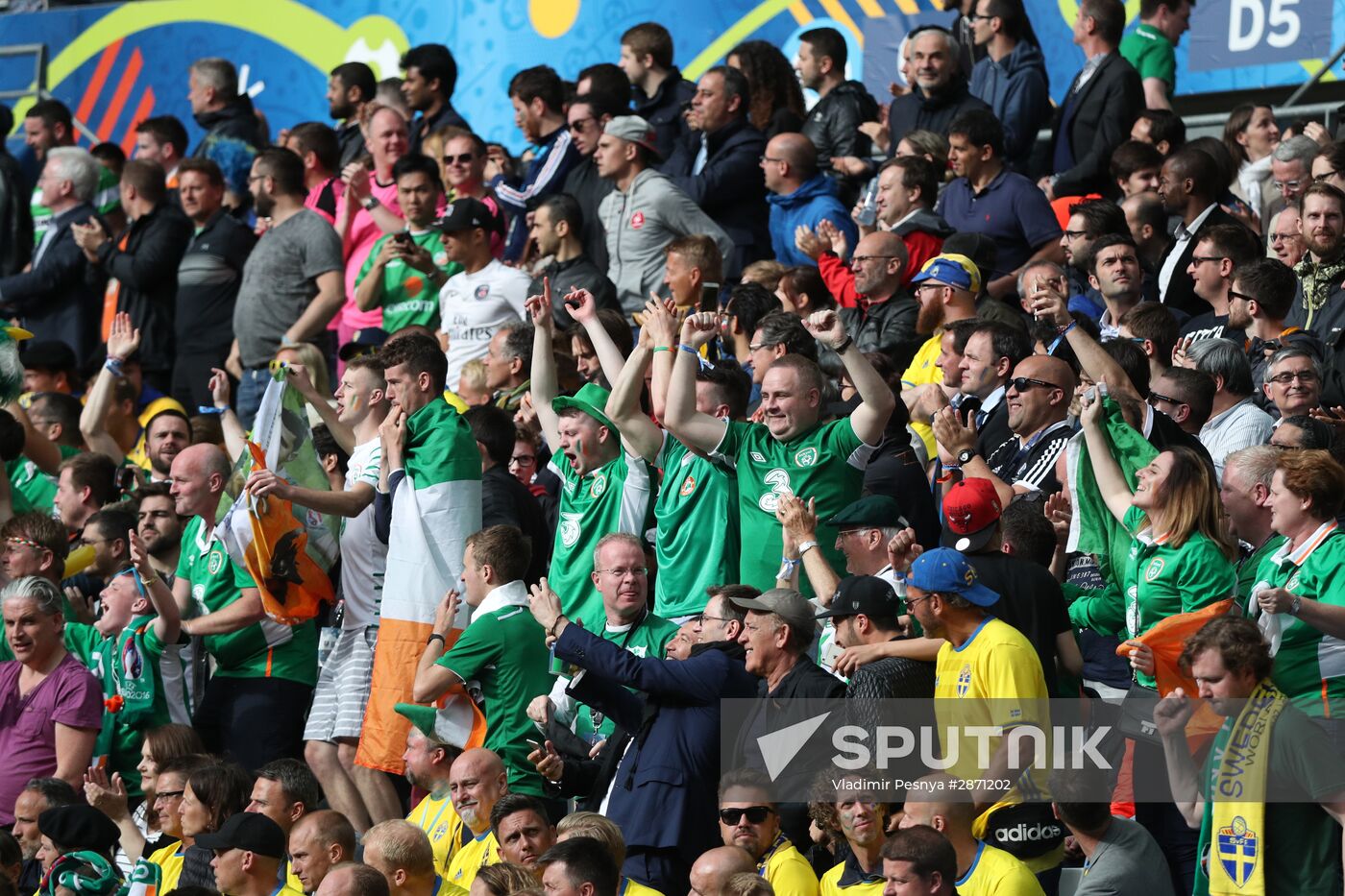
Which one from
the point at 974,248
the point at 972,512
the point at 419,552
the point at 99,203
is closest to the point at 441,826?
the point at 419,552

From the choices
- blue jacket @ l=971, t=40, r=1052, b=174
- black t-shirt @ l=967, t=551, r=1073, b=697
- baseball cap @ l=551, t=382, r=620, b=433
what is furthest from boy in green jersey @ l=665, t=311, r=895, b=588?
blue jacket @ l=971, t=40, r=1052, b=174

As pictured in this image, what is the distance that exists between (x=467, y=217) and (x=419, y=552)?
10.7 feet

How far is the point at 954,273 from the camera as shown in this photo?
1037cm

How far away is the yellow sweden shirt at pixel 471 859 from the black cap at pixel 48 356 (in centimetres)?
589

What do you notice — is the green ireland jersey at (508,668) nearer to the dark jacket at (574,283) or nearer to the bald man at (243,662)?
the bald man at (243,662)

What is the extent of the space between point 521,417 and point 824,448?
2199 mm

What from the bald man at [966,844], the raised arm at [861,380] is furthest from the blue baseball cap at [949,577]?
the raised arm at [861,380]

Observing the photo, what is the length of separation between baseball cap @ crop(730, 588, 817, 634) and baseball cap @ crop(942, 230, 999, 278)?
3.31 meters

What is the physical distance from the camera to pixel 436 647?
9.09m

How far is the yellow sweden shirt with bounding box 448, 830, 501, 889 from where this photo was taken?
27.5 ft

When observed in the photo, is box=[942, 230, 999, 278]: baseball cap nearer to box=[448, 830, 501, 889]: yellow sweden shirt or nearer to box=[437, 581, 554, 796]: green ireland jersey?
box=[437, 581, 554, 796]: green ireland jersey

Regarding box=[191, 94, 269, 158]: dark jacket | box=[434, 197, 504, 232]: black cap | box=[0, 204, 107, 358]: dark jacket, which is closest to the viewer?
box=[434, 197, 504, 232]: black cap

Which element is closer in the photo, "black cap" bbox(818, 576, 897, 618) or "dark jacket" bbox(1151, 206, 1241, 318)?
"black cap" bbox(818, 576, 897, 618)

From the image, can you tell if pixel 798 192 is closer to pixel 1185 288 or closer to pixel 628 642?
pixel 1185 288
